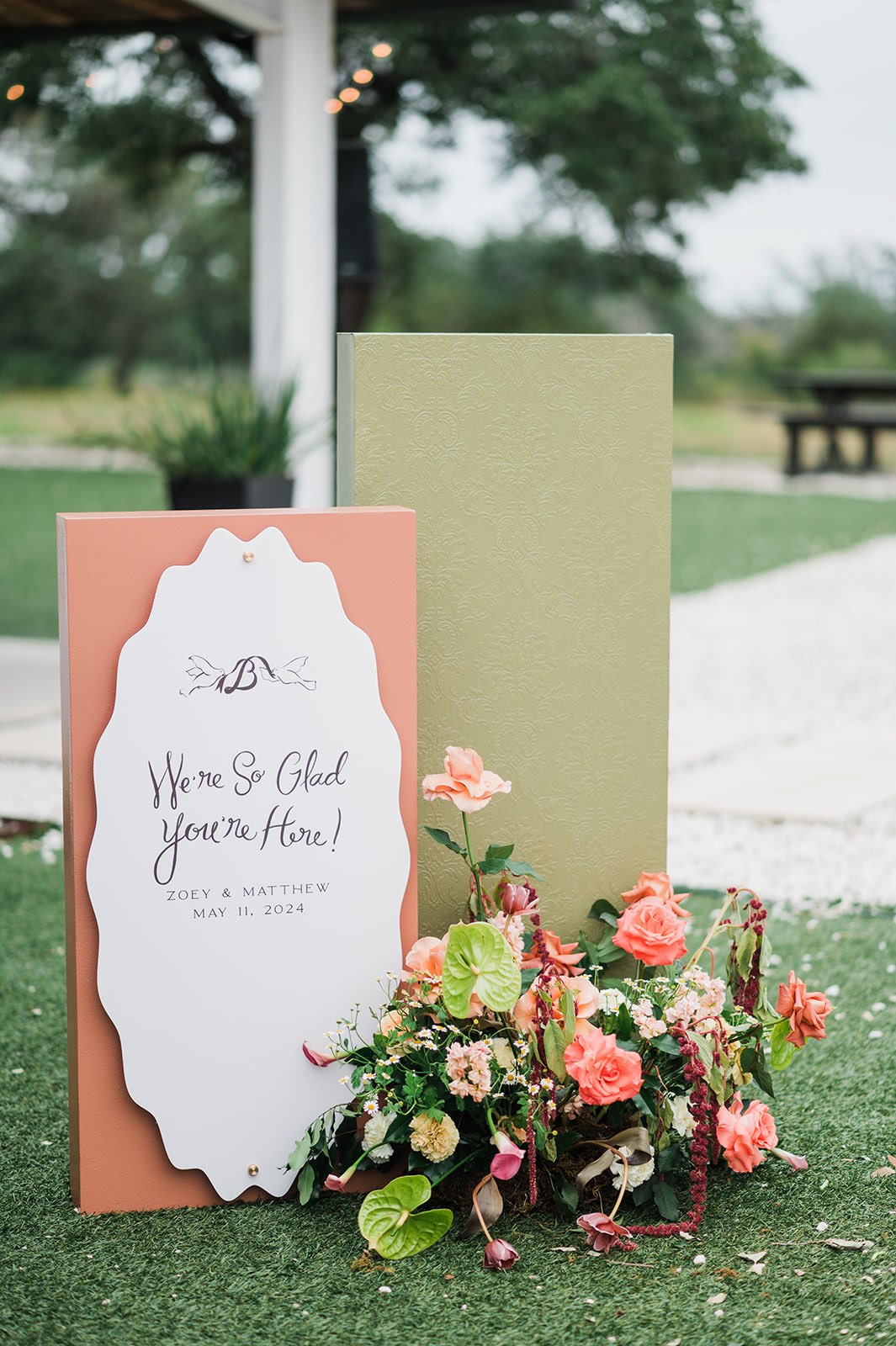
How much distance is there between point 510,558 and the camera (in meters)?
2.16

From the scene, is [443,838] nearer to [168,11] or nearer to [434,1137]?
[434,1137]

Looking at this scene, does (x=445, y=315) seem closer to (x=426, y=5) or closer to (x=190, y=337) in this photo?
(x=190, y=337)

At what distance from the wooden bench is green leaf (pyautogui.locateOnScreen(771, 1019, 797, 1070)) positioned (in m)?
15.5

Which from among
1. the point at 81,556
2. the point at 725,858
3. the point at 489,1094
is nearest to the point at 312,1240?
the point at 489,1094

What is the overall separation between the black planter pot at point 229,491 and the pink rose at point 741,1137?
4343mm

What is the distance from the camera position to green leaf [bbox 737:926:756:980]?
83.0 inches

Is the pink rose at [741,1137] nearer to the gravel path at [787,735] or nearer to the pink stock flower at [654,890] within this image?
the pink stock flower at [654,890]

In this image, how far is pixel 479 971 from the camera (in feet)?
6.20

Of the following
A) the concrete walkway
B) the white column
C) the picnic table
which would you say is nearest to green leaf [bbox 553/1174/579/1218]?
the concrete walkway

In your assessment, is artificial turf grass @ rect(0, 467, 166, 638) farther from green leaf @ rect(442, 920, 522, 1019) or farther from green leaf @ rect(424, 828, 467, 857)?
green leaf @ rect(442, 920, 522, 1019)

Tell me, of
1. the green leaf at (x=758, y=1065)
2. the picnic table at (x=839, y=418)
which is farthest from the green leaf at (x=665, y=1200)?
the picnic table at (x=839, y=418)

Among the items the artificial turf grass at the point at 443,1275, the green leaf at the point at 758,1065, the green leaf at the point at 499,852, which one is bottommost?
the artificial turf grass at the point at 443,1275

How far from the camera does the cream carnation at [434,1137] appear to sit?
1908 millimetres

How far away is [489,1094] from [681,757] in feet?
10.0
